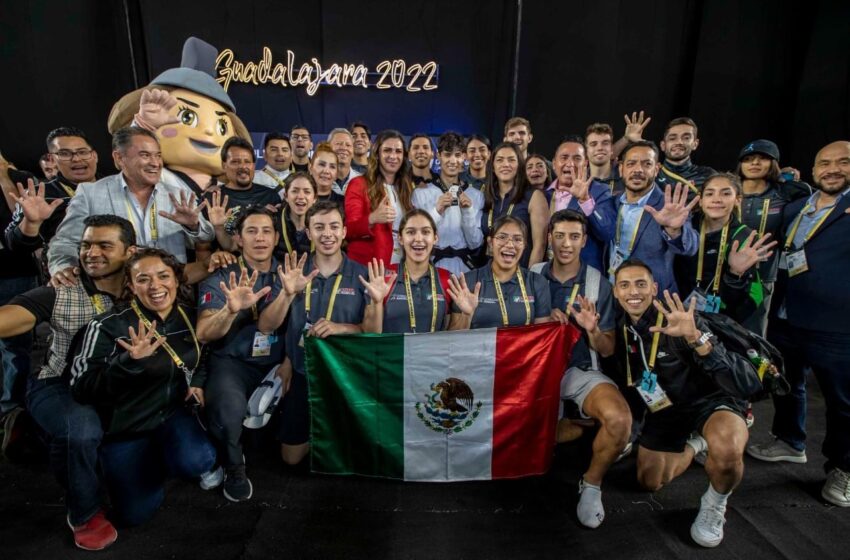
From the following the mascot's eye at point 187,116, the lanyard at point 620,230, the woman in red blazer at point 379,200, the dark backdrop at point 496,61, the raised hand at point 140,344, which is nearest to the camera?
the raised hand at point 140,344

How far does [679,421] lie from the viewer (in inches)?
99.3

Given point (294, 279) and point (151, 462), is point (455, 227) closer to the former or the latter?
point (294, 279)

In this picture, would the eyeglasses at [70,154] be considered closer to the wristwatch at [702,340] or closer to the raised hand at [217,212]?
the raised hand at [217,212]

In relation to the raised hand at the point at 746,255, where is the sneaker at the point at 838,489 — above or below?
below

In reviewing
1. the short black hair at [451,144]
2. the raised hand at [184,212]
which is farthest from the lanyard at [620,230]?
the raised hand at [184,212]

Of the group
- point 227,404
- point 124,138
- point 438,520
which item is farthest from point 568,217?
point 124,138

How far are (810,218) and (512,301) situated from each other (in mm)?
1937

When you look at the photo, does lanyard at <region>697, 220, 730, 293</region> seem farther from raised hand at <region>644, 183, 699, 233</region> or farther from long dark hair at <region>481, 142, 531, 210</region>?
long dark hair at <region>481, 142, 531, 210</region>

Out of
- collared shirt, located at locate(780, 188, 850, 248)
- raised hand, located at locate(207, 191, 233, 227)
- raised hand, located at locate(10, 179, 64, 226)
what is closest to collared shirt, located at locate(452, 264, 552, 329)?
collared shirt, located at locate(780, 188, 850, 248)

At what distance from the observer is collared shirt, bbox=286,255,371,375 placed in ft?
9.08

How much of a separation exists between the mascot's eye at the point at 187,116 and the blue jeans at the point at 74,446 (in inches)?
93.1

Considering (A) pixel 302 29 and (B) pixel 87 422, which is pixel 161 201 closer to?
(B) pixel 87 422

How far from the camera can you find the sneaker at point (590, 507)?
2.31 meters

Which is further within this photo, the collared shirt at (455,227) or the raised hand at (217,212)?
the collared shirt at (455,227)
